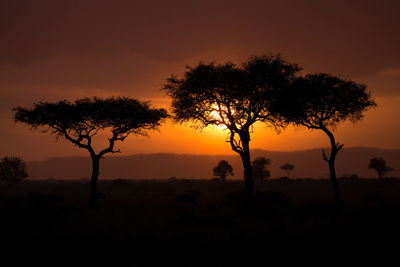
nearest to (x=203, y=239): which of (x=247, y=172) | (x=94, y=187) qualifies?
(x=247, y=172)

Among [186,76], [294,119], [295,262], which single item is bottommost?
[295,262]

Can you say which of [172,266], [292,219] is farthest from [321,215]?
[172,266]

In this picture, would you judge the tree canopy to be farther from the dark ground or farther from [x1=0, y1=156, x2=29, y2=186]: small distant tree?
[x1=0, y1=156, x2=29, y2=186]: small distant tree

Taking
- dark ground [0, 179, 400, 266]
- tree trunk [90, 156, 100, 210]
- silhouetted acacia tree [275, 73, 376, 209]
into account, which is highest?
silhouetted acacia tree [275, 73, 376, 209]

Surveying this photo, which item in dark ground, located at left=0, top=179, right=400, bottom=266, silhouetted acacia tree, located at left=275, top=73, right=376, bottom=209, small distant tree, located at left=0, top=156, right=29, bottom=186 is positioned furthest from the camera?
small distant tree, located at left=0, top=156, right=29, bottom=186

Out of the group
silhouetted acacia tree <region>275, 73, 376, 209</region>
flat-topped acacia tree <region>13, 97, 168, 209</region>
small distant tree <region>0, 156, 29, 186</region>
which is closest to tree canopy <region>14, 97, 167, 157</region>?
flat-topped acacia tree <region>13, 97, 168, 209</region>

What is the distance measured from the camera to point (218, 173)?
2798 inches

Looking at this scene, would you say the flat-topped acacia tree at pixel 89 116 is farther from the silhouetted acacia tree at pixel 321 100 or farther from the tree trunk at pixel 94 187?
the silhouetted acacia tree at pixel 321 100

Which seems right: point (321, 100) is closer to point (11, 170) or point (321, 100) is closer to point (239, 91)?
point (239, 91)

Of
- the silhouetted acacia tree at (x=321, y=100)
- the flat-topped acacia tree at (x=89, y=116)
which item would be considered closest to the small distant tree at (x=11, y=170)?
the flat-topped acacia tree at (x=89, y=116)

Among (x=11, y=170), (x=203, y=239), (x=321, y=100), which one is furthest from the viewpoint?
(x=11, y=170)

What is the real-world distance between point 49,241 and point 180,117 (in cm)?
1915

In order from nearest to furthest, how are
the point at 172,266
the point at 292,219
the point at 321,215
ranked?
the point at 172,266 < the point at 292,219 < the point at 321,215

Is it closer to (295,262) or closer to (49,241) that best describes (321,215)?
(295,262)
